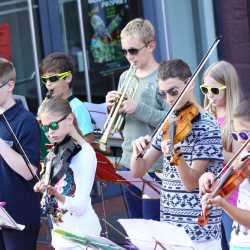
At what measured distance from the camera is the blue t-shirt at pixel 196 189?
4.41m

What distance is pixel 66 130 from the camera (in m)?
4.71

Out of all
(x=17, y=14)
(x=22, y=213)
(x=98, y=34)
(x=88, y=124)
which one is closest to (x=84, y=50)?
(x=98, y=34)

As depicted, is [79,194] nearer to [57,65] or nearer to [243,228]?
[243,228]

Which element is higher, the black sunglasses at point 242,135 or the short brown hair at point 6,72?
the short brown hair at point 6,72

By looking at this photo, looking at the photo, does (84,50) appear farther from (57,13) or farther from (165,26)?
(165,26)

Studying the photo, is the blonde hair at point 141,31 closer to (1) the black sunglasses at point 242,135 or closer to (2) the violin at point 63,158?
(2) the violin at point 63,158

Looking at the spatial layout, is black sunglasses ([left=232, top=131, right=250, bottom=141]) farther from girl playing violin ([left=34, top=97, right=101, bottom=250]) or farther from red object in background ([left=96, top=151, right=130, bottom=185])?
red object in background ([left=96, top=151, right=130, bottom=185])

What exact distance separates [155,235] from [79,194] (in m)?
0.83

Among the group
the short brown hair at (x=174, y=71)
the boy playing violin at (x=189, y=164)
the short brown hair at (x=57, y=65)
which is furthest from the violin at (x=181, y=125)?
the short brown hair at (x=57, y=65)

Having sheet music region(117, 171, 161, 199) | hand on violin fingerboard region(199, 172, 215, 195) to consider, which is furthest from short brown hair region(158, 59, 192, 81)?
hand on violin fingerboard region(199, 172, 215, 195)

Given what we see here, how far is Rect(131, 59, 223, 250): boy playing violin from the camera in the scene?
4.40 m

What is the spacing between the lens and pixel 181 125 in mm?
4453

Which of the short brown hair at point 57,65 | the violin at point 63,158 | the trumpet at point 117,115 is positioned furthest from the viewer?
the short brown hair at point 57,65

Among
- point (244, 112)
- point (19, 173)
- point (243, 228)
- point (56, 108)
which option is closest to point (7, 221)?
point (19, 173)
